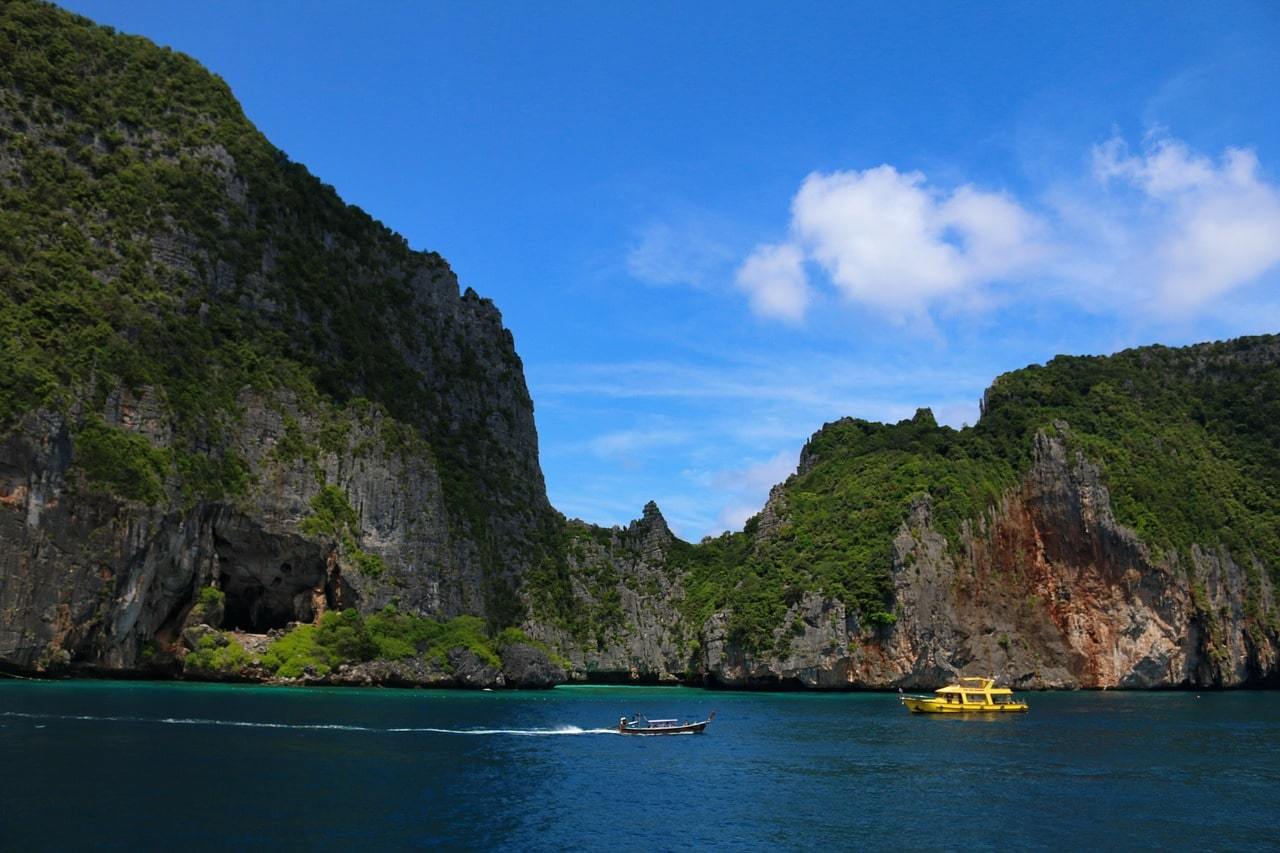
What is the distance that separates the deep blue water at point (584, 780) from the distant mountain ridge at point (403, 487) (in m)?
20.3

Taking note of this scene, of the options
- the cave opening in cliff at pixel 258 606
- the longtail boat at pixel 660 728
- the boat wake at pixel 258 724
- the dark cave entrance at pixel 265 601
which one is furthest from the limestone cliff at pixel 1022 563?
the boat wake at pixel 258 724

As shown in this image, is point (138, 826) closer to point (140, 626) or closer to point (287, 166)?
point (140, 626)

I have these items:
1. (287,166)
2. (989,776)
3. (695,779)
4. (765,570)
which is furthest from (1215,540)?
(287,166)

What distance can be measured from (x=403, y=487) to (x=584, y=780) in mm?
77222

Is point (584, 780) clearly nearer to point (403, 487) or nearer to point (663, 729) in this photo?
point (663, 729)

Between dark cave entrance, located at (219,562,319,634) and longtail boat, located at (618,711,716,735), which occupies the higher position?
dark cave entrance, located at (219,562,319,634)

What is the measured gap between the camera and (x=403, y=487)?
117 m

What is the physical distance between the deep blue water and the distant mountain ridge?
20257 millimetres

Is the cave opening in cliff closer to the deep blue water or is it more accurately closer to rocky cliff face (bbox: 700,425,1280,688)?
the deep blue water

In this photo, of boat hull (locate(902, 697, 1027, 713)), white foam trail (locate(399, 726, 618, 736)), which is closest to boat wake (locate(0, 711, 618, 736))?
white foam trail (locate(399, 726, 618, 736))

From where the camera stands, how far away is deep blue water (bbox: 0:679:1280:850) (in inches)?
1275

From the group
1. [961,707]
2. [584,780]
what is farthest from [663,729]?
[961,707]

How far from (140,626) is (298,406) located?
30.6 m

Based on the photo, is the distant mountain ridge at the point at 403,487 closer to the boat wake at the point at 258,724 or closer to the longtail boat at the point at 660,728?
the boat wake at the point at 258,724
